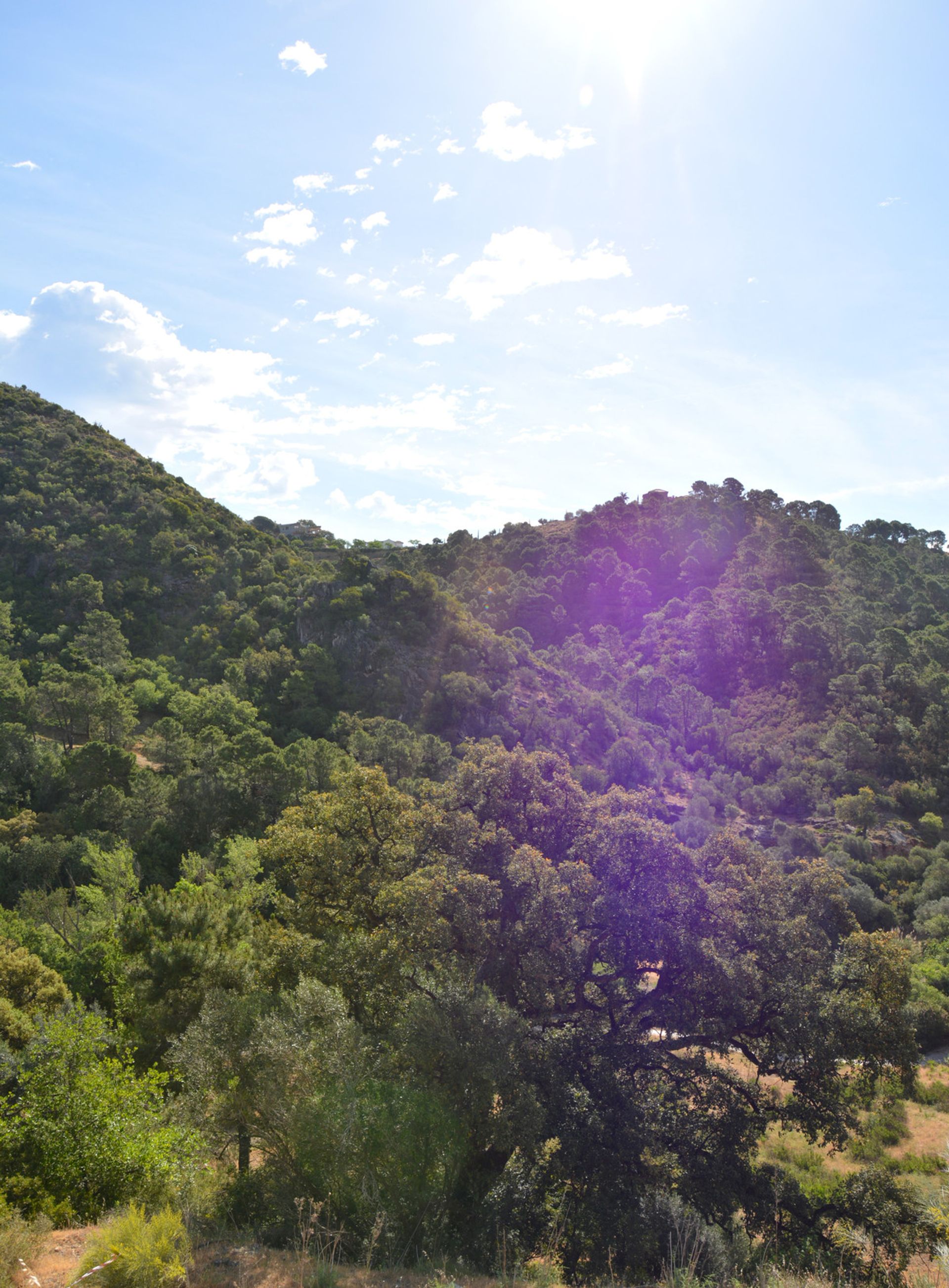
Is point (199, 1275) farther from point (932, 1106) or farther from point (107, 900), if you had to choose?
point (932, 1106)

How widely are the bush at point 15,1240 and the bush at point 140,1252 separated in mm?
539

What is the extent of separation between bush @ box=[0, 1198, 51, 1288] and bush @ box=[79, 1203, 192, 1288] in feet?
1.77

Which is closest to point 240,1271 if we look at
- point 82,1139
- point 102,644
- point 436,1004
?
point 82,1139

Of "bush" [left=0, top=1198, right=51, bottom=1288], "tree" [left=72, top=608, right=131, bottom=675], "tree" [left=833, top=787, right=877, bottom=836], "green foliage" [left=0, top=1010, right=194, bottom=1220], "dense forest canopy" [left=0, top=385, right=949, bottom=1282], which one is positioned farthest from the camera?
"tree" [left=833, top=787, right=877, bottom=836]

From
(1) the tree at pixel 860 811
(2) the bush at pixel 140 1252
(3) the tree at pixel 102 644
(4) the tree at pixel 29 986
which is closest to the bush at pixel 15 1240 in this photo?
(2) the bush at pixel 140 1252

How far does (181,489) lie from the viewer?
61375mm

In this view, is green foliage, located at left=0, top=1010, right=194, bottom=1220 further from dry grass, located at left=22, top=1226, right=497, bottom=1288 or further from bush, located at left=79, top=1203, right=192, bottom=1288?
bush, located at left=79, top=1203, right=192, bottom=1288

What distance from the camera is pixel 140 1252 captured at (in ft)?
19.8

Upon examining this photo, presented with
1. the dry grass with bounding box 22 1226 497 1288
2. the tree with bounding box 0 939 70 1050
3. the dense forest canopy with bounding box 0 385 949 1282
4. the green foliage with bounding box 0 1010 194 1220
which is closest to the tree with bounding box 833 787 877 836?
the dense forest canopy with bounding box 0 385 949 1282

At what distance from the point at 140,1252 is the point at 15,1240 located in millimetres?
1616

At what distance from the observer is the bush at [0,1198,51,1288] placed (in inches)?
245

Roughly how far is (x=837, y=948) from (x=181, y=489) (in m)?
62.4

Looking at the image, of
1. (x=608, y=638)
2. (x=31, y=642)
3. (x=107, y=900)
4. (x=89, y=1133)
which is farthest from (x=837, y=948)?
(x=608, y=638)

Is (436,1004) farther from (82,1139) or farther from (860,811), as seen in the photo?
(860,811)
